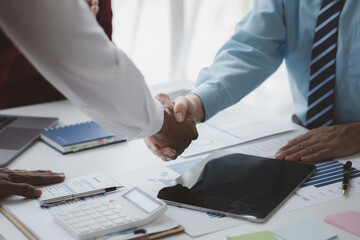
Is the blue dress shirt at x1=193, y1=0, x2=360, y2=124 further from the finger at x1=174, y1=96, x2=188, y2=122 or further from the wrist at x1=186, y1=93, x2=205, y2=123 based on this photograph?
the finger at x1=174, y1=96, x2=188, y2=122

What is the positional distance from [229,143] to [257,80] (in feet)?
1.15

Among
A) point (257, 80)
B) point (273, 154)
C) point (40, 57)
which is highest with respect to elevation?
point (40, 57)

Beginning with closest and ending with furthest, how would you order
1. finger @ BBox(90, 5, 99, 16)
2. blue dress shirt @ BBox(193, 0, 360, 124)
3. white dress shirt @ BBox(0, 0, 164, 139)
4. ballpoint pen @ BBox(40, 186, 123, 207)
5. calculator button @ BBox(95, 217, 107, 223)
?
white dress shirt @ BBox(0, 0, 164, 139)
calculator button @ BBox(95, 217, 107, 223)
ballpoint pen @ BBox(40, 186, 123, 207)
blue dress shirt @ BBox(193, 0, 360, 124)
finger @ BBox(90, 5, 99, 16)

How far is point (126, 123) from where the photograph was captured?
121 cm

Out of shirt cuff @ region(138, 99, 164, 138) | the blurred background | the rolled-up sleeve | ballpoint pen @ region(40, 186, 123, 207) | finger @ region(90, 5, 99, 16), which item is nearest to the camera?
ballpoint pen @ region(40, 186, 123, 207)

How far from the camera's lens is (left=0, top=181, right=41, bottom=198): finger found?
3.82ft

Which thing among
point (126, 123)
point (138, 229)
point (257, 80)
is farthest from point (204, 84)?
point (138, 229)

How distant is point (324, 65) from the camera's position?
1.58m

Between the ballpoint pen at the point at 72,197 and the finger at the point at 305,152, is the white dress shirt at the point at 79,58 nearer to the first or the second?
the ballpoint pen at the point at 72,197

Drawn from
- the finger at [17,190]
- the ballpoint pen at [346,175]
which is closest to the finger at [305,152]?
the ballpoint pen at [346,175]

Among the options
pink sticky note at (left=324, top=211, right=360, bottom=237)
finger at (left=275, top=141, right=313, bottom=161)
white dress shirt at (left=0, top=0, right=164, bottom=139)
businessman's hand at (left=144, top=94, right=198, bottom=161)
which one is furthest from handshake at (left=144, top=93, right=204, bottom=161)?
pink sticky note at (left=324, top=211, right=360, bottom=237)

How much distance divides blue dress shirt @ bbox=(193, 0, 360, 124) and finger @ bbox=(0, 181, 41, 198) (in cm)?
63

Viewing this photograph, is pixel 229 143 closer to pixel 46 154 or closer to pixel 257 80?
pixel 257 80

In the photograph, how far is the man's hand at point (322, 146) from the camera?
1.35 m
